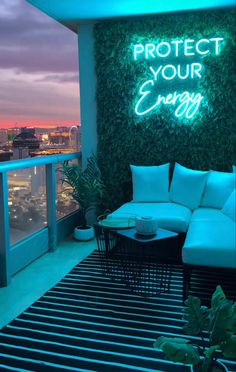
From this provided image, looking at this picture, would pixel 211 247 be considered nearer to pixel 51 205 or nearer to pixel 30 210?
pixel 30 210

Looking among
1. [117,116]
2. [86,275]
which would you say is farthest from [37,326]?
[117,116]

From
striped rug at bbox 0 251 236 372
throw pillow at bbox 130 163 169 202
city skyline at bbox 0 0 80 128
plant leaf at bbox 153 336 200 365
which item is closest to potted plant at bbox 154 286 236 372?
plant leaf at bbox 153 336 200 365

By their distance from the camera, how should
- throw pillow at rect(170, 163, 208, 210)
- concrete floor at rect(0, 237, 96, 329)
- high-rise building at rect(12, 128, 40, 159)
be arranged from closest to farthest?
concrete floor at rect(0, 237, 96, 329) < high-rise building at rect(12, 128, 40, 159) < throw pillow at rect(170, 163, 208, 210)

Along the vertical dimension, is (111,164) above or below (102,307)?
above

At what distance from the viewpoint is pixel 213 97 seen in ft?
15.3

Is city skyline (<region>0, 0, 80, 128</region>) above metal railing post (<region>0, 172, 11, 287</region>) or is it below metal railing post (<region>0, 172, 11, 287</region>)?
above

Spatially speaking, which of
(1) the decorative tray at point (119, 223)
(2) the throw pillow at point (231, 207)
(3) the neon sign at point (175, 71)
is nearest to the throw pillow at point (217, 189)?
(2) the throw pillow at point (231, 207)

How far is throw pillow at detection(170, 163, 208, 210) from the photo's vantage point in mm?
4398

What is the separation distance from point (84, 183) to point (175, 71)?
191cm

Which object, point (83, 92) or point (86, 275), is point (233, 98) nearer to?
point (83, 92)

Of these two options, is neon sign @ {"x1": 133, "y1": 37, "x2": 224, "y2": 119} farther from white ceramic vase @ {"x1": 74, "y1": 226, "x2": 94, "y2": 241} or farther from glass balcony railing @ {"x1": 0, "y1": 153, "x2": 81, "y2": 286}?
white ceramic vase @ {"x1": 74, "y1": 226, "x2": 94, "y2": 241}

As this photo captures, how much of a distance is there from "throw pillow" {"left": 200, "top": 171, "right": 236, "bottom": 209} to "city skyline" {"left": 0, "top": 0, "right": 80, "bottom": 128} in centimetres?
211

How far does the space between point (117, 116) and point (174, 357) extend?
4142mm

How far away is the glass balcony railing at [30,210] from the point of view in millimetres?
3242
